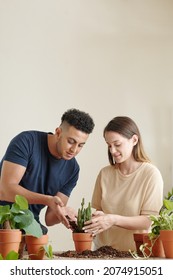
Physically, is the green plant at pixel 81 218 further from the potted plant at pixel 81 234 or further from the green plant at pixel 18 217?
the green plant at pixel 18 217

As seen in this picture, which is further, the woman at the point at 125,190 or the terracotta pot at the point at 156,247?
the woman at the point at 125,190

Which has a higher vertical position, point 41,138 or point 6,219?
point 41,138

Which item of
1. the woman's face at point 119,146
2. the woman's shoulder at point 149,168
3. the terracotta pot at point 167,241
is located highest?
the woman's face at point 119,146

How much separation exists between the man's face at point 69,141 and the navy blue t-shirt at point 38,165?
105mm

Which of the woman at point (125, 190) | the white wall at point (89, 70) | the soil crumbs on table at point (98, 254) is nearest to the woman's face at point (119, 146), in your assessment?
the woman at point (125, 190)

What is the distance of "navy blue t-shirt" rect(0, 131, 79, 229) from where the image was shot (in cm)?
268

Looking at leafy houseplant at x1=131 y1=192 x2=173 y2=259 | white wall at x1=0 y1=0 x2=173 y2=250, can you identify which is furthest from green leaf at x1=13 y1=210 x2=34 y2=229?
white wall at x1=0 y1=0 x2=173 y2=250

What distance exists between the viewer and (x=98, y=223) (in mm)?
2242

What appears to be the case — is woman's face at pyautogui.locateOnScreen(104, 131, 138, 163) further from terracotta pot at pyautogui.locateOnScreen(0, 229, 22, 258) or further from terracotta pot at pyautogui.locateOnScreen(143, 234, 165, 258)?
terracotta pot at pyautogui.locateOnScreen(0, 229, 22, 258)

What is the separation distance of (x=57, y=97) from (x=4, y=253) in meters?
2.41

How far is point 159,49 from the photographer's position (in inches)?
165

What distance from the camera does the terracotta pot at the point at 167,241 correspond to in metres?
1.85
